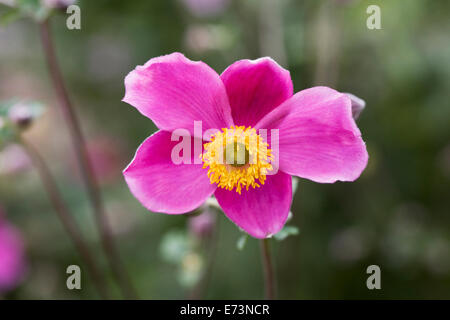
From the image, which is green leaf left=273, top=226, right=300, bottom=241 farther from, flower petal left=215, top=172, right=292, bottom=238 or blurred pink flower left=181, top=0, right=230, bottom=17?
Answer: blurred pink flower left=181, top=0, right=230, bottom=17

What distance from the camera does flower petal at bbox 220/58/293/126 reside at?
134 cm

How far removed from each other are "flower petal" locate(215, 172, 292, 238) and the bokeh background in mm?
822

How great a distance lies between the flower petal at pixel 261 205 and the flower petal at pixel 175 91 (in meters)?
0.23

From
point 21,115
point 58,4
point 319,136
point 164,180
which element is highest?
point 58,4

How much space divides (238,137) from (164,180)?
24 cm

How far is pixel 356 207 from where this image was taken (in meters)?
2.89

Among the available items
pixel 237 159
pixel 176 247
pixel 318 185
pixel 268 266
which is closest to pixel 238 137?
pixel 237 159

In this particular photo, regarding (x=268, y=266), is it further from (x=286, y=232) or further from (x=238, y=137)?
(x=238, y=137)

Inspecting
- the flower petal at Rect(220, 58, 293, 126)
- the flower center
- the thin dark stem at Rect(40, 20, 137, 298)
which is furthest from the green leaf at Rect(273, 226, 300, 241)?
the thin dark stem at Rect(40, 20, 137, 298)

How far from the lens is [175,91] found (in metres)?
1.36

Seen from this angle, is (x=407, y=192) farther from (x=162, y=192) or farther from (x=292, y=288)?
(x=162, y=192)

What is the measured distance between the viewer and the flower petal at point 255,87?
1338mm

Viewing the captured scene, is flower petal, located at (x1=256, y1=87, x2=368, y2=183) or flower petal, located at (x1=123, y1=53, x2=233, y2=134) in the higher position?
flower petal, located at (x1=123, y1=53, x2=233, y2=134)
